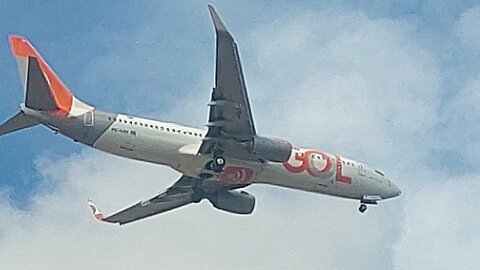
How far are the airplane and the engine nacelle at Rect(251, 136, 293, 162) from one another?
0.18 ft

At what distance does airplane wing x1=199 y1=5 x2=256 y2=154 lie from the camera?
202ft

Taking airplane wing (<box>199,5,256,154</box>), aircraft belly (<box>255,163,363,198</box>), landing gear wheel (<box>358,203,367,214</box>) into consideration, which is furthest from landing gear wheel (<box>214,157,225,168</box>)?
landing gear wheel (<box>358,203,367,214</box>)

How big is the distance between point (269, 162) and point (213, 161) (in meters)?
3.58

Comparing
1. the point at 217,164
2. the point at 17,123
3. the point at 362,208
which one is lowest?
the point at 17,123

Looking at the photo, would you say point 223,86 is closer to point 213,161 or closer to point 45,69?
→ point 213,161

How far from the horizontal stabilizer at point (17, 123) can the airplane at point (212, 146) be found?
53 mm

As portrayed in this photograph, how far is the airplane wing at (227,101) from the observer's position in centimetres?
6144

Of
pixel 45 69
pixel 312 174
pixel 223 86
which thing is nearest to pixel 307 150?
pixel 312 174

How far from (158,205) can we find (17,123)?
44.9 feet

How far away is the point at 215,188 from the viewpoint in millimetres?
75250

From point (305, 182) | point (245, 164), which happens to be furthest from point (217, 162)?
point (305, 182)

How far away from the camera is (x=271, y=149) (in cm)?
6825

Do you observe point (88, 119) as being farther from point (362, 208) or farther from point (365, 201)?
point (362, 208)

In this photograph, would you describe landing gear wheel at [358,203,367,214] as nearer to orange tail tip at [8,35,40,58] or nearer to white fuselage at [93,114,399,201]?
white fuselage at [93,114,399,201]
